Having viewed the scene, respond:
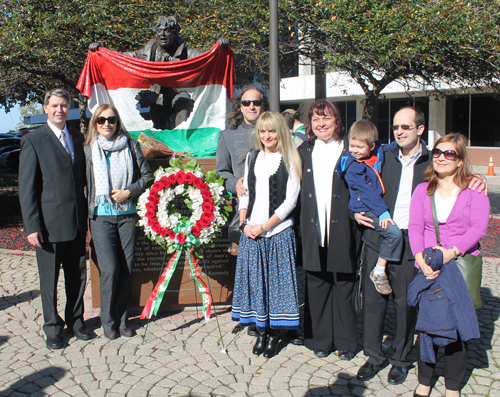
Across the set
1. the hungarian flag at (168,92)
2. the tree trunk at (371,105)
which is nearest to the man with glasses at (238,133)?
the hungarian flag at (168,92)

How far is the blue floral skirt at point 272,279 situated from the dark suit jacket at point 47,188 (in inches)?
61.1

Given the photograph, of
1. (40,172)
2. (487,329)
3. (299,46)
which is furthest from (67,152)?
(299,46)

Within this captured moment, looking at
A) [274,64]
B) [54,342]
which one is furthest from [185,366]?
[274,64]

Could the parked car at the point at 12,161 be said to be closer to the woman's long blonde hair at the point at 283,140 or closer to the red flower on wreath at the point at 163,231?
the red flower on wreath at the point at 163,231

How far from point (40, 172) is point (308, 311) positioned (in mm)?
2540

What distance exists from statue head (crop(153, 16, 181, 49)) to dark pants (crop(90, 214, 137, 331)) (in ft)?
7.34

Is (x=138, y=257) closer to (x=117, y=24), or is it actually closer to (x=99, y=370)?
(x=99, y=370)

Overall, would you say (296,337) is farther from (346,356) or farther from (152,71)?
(152,71)

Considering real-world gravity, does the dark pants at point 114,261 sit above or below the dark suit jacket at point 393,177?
below

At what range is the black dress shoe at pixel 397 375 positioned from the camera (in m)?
3.54

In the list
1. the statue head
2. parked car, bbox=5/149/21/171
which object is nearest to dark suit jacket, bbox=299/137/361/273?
the statue head

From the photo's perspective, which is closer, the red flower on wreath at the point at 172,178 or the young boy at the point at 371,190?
the young boy at the point at 371,190

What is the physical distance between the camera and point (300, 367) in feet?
12.4

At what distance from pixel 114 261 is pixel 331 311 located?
194cm
